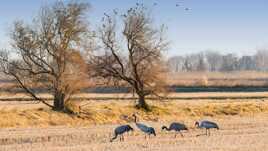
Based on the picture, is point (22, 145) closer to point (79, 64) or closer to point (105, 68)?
point (79, 64)

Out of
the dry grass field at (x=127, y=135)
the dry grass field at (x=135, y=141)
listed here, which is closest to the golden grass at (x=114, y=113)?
the dry grass field at (x=127, y=135)

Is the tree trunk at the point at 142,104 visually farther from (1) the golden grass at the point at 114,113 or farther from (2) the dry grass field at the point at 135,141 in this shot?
(2) the dry grass field at the point at 135,141

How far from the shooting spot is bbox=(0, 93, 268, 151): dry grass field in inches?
1015

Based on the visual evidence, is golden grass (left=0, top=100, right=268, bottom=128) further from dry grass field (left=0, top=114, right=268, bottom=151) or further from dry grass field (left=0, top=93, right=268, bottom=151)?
dry grass field (left=0, top=114, right=268, bottom=151)

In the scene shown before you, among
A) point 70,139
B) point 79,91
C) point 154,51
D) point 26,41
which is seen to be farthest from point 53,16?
point 70,139

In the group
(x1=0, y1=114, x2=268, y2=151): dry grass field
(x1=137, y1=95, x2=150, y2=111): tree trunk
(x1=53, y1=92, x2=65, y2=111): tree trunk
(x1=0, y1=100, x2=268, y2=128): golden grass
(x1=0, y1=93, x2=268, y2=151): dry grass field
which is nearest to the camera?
(x1=0, y1=114, x2=268, y2=151): dry grass field

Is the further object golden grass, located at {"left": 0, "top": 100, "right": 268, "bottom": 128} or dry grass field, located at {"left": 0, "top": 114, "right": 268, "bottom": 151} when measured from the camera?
golden grass, located at {"left": 0, "top": 100, "right": 268, "bottom": 128}

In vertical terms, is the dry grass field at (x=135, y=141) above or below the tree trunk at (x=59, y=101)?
below

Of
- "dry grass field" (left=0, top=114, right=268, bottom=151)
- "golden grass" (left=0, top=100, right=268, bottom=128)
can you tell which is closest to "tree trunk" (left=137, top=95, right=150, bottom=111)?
"golden grass" (left=0, top=100, right=268, bottom=128)

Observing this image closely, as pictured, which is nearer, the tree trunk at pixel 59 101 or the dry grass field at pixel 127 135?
the dry grass field at pixel 127 135

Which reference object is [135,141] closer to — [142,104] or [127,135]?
[127,135]

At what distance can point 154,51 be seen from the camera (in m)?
48.9

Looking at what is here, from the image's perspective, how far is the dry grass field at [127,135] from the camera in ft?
84.6

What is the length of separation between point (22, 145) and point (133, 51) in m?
23.7
